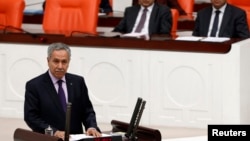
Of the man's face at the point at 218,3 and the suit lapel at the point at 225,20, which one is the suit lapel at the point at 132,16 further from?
the suit lapel at the point at 225,20

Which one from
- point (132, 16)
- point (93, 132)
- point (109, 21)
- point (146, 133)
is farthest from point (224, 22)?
point (93, 132)

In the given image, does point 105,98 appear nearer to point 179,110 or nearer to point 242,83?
point 179,110

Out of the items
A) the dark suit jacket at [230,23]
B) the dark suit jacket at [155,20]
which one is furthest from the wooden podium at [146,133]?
the dark suit jacket at [155,20]

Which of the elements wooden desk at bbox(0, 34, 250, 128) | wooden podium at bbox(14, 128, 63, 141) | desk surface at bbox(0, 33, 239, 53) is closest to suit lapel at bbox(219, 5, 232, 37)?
desk surface at bbox(0, 33, 239, 53)

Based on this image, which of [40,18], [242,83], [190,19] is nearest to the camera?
[242,83]

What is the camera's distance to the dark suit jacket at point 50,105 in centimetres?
643

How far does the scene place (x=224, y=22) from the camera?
10.3m

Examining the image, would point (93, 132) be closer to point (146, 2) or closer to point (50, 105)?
point (50, 105)

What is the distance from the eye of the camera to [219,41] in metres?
9.38

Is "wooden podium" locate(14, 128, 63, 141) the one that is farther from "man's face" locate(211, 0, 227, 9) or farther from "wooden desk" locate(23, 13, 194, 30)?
"wooden desk" locate(23, 13, 194, 30)

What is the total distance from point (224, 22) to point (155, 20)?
928mm

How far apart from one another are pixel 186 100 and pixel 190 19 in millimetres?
2657

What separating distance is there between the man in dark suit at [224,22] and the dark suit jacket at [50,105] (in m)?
3.96

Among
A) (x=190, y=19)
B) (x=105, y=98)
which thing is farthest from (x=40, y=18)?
(x=105, y=98)
